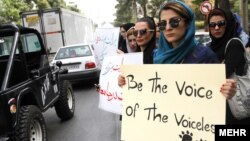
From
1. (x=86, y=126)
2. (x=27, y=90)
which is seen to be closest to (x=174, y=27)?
(x=27, y=90)

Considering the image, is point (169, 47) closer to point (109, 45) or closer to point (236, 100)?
point (236, 100)

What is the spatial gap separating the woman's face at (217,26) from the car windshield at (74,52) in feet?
27.6

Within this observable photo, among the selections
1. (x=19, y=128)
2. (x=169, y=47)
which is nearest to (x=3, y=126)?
(x=19, y=128)

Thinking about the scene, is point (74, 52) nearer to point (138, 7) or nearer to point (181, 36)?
point (181, 36)

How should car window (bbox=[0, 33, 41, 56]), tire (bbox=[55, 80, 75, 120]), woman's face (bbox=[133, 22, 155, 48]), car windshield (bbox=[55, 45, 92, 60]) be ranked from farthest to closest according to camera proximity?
car windshield (bbox=[55, 45, 92, 60]) < tire (bbox=[55, 80, 75, 120]) < car window (bbox=[0, 33, 41, 56]) < woman's face (bbox=[133, 22, 155, 48])

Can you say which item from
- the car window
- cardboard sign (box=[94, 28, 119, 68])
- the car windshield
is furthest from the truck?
the car window

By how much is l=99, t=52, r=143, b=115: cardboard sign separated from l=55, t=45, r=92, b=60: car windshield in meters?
6.96

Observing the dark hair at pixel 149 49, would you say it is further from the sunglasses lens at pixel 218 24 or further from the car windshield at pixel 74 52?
the car windshield at pixel 74 52

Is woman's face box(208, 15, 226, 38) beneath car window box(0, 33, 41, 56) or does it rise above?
above

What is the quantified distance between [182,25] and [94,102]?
705 centimetres

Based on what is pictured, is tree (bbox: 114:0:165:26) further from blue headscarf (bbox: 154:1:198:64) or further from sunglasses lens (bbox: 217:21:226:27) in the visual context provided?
blue headscarf (bbox: 154:1:198:64)

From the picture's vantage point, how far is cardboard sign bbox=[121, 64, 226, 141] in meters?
2.23

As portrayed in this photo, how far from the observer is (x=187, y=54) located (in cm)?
252

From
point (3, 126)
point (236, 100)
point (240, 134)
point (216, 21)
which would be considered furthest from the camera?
point (3, 126)
